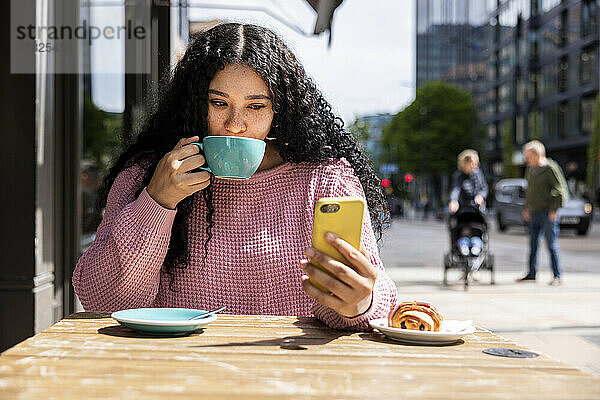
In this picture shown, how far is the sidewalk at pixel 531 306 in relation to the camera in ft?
18.8

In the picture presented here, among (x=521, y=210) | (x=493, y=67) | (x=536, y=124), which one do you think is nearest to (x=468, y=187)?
(x=521, y=210)

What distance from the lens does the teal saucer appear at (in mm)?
1602

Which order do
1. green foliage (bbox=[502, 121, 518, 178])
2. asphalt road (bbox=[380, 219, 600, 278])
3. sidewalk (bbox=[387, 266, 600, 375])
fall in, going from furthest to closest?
green foliage (bbox=[502, 121, 518, 178])
asphalt road (bbox=[380, 219, 600, 278])
sidewalk (bbox=[387, 266, 600, 375])

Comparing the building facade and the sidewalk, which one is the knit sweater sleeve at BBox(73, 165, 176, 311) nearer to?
the sidewalk

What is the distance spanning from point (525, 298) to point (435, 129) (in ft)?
162

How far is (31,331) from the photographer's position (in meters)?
3.67

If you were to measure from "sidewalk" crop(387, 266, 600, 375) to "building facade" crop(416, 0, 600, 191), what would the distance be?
33543mm

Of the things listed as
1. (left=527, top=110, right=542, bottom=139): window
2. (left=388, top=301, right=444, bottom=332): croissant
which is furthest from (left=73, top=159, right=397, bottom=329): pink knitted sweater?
(left=527, top=110, right=542, bottom=139): window

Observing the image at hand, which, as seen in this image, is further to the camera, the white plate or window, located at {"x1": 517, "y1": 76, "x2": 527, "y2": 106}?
window, located at {"x1": 517, "y1": 76, "x2": 527, "y2": 106}

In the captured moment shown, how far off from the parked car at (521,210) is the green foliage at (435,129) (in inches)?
1271

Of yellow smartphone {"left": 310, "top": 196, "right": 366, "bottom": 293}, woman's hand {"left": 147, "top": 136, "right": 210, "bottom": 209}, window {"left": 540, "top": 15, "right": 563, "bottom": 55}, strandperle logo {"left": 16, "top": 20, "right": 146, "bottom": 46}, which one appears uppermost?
window {"left": 540, "top": 15, "right": 563, "bottom": 55}

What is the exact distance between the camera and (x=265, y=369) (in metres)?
1.35

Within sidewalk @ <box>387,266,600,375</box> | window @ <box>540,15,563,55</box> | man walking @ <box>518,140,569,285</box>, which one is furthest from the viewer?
window @ <box>540,15,563,55</box>

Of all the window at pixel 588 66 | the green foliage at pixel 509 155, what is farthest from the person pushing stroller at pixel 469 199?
the green foliage at pixel 509 155
